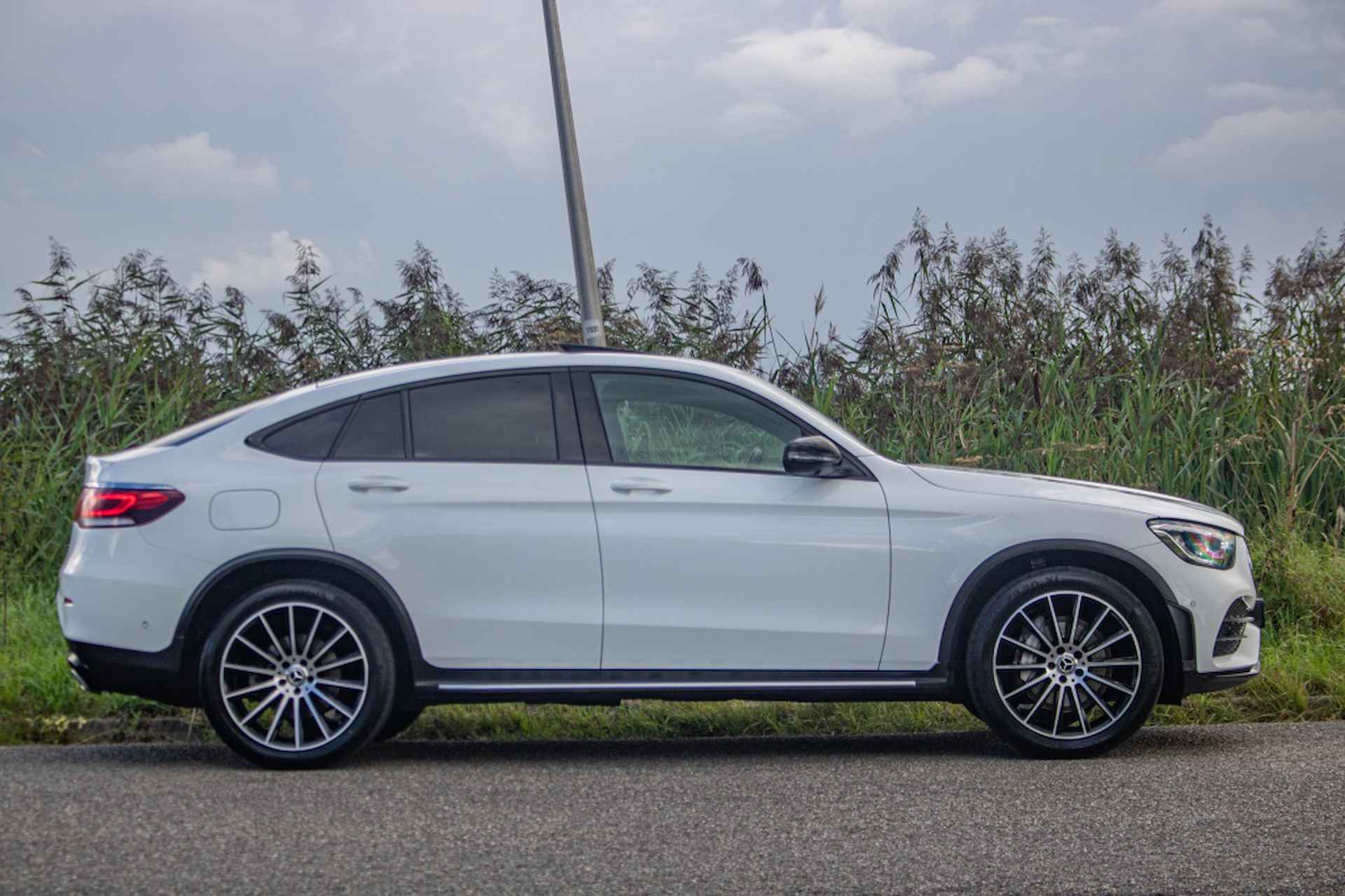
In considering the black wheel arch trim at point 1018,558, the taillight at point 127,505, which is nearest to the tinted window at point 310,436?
the taillight at point 127,505

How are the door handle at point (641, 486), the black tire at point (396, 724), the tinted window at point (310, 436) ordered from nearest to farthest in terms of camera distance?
the door handle at point (641, 486) < the tinted window at point (310, 436) < the black tire at point (396, 724)

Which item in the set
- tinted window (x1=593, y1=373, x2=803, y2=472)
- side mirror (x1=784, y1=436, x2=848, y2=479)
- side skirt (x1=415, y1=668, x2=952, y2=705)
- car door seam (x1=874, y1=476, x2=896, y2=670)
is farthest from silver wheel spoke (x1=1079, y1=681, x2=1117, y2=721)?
tinted window (x1=593, y1=373, x2=803, y2=472)

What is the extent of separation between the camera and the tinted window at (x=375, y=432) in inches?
269

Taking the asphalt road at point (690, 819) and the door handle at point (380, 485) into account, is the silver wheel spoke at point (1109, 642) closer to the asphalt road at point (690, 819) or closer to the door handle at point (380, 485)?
the asphalt road at point (690, 819)

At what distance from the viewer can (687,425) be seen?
22.7 feet

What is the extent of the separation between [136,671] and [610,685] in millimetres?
1987

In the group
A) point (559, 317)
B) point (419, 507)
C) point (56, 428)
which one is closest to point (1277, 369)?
point (559, 317)

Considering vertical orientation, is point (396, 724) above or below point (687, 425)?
below

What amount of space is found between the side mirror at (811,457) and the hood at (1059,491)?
0.45 meters

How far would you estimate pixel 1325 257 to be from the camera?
1357cm

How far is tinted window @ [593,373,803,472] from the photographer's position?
22.4 feet

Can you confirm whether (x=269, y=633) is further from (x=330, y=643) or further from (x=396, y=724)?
(x=396, y=724)

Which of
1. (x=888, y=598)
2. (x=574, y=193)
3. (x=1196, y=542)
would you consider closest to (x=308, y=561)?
(x=888, y=598)

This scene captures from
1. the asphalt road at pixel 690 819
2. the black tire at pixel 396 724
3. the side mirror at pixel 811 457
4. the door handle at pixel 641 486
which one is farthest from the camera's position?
the black tire at pixel 396 724
